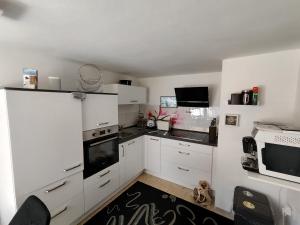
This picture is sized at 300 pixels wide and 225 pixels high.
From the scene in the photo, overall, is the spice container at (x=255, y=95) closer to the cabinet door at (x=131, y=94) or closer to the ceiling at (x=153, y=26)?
the ceiling at (x=153, y=26)

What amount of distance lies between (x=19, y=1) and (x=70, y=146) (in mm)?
1255

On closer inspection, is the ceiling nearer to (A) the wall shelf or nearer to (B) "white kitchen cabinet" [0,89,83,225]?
(B) "white kitchen cabinet" [0,89,83,225]

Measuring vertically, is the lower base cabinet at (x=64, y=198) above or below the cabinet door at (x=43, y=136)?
below

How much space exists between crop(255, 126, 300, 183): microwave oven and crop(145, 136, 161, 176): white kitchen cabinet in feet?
5.40

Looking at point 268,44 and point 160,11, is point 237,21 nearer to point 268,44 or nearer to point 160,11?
point 160,11

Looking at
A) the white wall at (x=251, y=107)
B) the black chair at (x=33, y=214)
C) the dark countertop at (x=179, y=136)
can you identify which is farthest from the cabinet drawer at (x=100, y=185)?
the white wall at (x=251, y=107)

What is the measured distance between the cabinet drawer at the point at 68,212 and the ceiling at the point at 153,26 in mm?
1661

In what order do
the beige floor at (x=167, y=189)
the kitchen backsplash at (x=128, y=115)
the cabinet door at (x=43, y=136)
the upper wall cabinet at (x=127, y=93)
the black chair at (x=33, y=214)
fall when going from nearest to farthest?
the black chair at (x=33, y=214) → the cabinet door at (x=43, y=136) → the beige floor at (x=167, y=189) → the upper wall cabinet at (x=127, y=93) → the kitchen backsplash at (x=128, y=115)

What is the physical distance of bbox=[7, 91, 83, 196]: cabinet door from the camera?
121 centimetres

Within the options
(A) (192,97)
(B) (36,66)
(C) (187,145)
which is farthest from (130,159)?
(B) (36,66)

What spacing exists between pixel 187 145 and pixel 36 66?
7.60 ft

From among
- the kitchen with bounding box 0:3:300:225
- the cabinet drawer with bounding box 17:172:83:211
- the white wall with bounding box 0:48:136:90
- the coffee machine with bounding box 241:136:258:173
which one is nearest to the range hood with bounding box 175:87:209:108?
the kitchen with bounding box 0:3:300:225

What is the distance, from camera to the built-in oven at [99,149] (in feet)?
5.82

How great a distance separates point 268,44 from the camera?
4.38 feet
